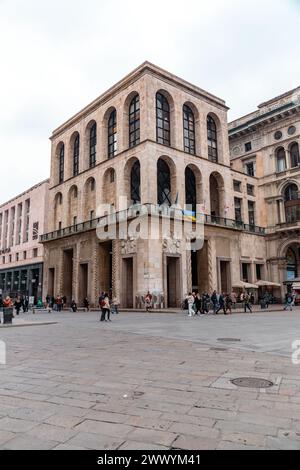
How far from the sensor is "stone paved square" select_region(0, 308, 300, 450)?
3.50m

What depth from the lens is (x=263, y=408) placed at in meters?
4.45

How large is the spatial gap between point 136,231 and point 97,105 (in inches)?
746

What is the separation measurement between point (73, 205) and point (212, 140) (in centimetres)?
1900

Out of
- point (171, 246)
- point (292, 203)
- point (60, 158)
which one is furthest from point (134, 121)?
point (292, 203)

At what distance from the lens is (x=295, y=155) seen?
43.9 meters

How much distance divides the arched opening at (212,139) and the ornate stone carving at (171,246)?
533 inches

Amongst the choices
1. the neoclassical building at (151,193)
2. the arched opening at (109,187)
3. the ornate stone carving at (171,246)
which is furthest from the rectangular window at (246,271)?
the arched opening at (109,187)

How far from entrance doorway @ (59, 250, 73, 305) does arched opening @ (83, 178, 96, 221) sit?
17.2 ft

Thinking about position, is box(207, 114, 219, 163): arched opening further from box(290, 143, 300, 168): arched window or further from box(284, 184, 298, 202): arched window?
box(284, 184, 298, 202): arched window

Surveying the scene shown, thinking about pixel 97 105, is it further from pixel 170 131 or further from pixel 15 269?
pixel 15 269

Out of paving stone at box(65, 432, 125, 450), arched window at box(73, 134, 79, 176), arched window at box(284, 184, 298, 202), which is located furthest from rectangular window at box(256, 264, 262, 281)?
paving stone at box(65, 432, 125, 450)

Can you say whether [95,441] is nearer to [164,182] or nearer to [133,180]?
[164,182]

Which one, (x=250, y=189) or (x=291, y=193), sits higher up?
(x=250, y=189)

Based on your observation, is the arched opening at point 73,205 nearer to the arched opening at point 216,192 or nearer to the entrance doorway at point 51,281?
the entrance doorway at point 51,281
